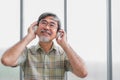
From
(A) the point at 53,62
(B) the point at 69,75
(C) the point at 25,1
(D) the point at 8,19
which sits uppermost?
(C) the point at 25,1

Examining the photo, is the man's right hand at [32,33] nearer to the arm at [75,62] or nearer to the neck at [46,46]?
the neck at [46,46]

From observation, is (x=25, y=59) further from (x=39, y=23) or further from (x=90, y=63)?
(x=90, y=63)

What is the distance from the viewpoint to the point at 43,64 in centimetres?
155

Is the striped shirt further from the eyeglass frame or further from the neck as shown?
the eyeglass frame

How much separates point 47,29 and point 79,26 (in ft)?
4.22

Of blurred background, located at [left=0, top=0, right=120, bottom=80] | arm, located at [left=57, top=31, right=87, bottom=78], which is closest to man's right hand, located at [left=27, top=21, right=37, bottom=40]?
arm, located at [left=57, top=31, right=87, bottom=78]

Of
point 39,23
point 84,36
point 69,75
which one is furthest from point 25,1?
point 39,23

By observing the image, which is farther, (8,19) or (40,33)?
(8,19)

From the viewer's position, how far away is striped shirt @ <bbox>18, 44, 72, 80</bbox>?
1.53 m

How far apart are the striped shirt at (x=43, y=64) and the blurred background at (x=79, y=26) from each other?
1188mm

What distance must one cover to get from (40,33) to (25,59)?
179mm

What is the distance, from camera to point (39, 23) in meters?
1.60

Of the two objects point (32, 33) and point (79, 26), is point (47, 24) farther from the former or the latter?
point (79, 26)

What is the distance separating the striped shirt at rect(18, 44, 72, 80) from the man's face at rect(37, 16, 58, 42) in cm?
7
